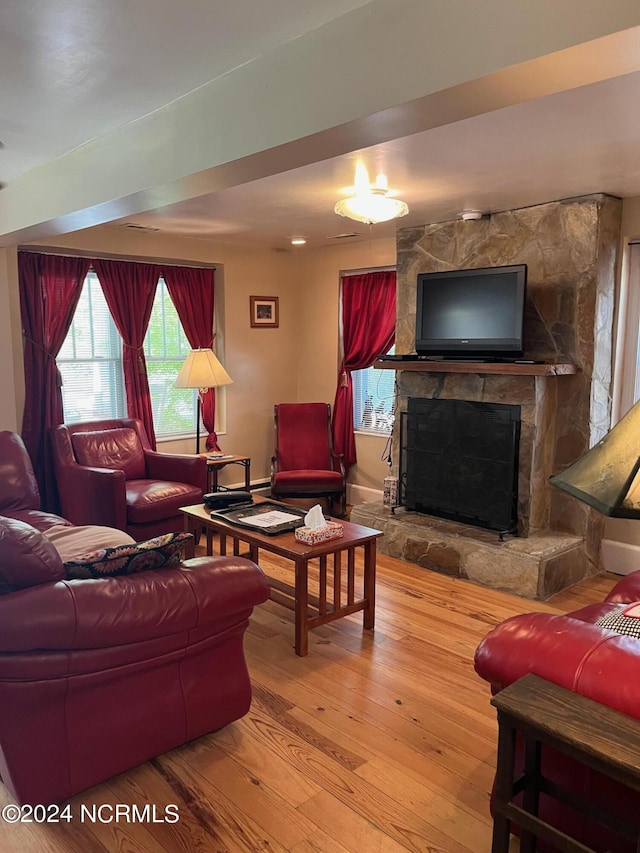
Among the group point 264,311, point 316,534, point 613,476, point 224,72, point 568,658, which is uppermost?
point 224,72

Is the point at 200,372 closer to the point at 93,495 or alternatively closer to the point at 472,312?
the point at 93,495

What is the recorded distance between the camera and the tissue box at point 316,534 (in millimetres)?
3240

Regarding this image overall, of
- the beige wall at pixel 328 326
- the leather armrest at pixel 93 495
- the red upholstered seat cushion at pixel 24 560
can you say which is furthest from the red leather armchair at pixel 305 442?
the red upholstered seat cushion at pixel 24 560

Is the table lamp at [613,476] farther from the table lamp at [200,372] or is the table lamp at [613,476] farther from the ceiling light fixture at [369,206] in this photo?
the table lamp at [200,372]

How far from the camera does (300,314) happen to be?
21.3 feet

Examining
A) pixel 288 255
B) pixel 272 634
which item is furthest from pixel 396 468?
pixel 288 255

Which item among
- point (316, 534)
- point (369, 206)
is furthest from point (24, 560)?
point (369, 206)

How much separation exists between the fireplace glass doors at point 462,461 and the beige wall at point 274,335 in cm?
96

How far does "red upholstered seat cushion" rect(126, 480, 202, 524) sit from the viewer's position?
14.5 ft

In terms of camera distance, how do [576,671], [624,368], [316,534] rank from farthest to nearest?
1. [624,368]
2. [316,534]
3. [576,671]

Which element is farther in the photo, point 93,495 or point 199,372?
point 199,372

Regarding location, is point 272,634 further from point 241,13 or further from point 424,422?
point 241,13

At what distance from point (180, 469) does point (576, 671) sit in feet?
12.1

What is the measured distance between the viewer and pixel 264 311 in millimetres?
6188
